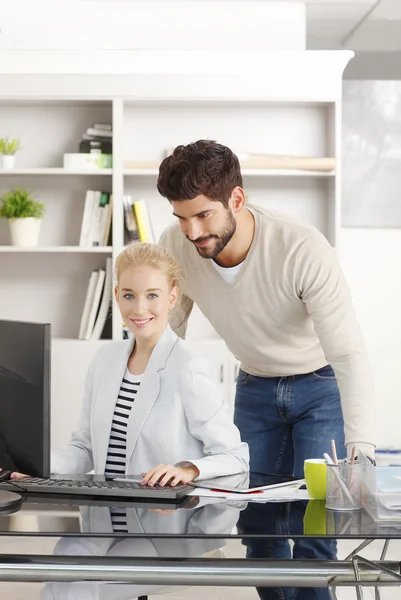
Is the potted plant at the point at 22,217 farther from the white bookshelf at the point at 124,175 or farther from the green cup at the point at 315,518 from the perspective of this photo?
the green cup at the point at 315,518

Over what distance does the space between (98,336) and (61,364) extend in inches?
8.6

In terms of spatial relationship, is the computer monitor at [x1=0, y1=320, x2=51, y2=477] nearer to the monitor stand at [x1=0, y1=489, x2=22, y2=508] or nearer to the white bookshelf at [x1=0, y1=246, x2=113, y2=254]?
the monitor stand at [x1=0, y1=489, x2=22, y2=508]

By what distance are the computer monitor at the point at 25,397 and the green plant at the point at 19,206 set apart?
264 centimetres

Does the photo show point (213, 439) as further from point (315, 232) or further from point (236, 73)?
point (236, 73)

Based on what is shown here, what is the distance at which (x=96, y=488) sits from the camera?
1502 millimetres

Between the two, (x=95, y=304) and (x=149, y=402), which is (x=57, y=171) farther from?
(x=149, y=402)

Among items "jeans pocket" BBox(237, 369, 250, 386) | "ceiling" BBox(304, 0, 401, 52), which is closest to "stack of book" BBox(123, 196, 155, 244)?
"ceiling" BBox(304, 0, 401, 52)

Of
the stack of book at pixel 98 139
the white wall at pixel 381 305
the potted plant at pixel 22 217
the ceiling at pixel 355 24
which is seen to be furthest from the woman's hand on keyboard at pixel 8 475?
the ceiling at pixel 355 24

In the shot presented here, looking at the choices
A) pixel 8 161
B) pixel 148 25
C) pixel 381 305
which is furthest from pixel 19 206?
pixel 381 305

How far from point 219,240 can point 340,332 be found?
14.3 inches

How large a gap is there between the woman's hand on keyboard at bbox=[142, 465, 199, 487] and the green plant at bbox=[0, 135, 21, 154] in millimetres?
2920

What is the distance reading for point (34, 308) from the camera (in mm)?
4359

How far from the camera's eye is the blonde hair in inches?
73.9

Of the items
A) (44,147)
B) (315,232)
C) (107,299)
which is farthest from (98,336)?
(315,232)
